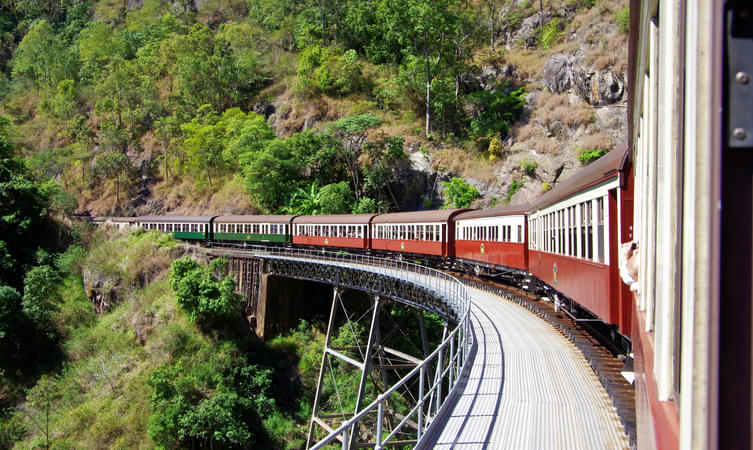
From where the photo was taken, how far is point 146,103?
57.9 meters

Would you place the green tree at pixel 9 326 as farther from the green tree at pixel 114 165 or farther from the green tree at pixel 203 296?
the green tree at pixel 114 165

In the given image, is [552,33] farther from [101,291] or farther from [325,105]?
[101,291]

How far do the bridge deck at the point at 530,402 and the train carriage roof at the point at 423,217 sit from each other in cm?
1077

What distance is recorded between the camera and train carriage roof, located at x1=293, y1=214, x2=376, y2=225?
2706 centimetres

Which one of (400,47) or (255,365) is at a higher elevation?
(400,47)

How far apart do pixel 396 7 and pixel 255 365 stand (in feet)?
121

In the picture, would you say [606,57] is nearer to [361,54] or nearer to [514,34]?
[514,34]

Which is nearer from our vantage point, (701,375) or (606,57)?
(701,375)

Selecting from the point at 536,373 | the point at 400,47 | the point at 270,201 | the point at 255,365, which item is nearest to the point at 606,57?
the point at 400,47

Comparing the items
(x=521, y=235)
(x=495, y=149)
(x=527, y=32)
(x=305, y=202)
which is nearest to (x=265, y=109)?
(x=305, y=202)

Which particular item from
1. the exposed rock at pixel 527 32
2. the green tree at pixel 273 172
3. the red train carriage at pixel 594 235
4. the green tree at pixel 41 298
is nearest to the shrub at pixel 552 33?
the exposed rock at pixel 527 32

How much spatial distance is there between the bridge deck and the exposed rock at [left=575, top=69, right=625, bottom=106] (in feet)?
100

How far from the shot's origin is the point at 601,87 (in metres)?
36.6

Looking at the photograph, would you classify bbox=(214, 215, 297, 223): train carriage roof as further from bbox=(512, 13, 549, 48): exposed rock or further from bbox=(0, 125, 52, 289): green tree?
bbox=(512, 13, 549, 48): exposed rock
